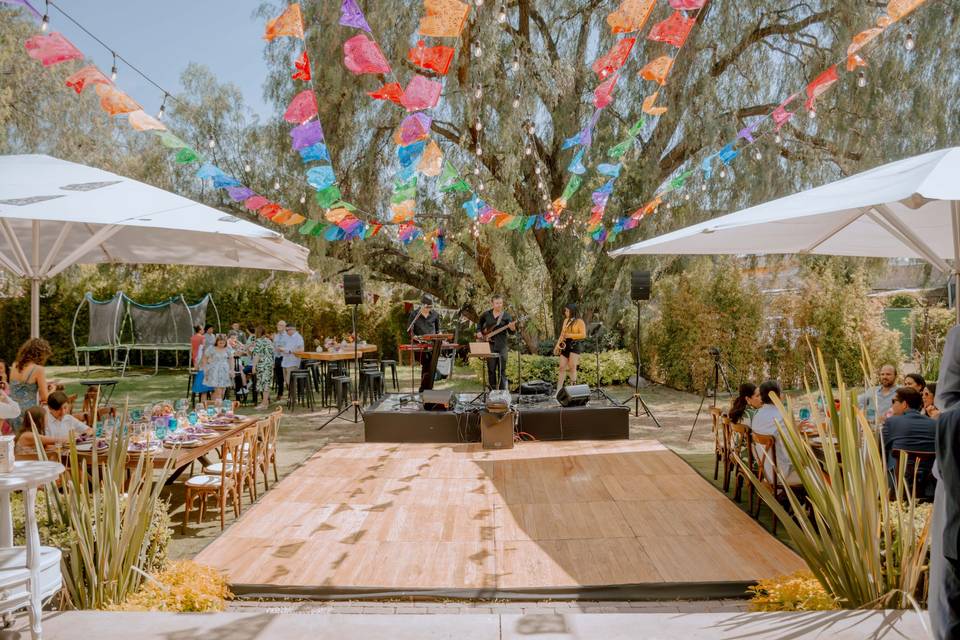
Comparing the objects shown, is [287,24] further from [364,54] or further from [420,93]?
[420,93]

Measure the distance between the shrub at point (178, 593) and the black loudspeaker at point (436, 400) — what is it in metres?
5.06

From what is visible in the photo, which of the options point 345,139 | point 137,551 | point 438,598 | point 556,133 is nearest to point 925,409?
point 438,598


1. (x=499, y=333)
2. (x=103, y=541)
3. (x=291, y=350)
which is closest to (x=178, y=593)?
(x=103, y=541)

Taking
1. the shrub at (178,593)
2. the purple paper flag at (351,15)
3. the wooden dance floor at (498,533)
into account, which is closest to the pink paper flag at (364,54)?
the purple paper flag at (351,15)

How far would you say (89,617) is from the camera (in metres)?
2.75

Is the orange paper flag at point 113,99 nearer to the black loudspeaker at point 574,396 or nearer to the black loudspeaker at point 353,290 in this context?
the black loudspeaker at point 353,290

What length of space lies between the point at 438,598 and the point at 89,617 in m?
1.76

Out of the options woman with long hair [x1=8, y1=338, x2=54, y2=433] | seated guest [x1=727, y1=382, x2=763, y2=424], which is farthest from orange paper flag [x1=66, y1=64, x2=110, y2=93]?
seated guest [x1=727, y1=382, x2=763, y2=424]

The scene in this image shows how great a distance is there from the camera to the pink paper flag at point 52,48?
213 inches

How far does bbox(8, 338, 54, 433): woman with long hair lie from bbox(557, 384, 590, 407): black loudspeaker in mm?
5539

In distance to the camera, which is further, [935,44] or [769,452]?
[935,44]

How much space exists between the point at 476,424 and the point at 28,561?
611 cm

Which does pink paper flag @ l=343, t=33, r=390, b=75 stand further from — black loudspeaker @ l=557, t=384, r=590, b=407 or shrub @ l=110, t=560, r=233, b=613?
black loudspeaker @ l=557, t=384, r=590, b=407

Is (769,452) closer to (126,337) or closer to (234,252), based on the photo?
(234,252)
